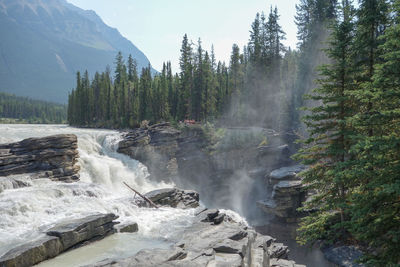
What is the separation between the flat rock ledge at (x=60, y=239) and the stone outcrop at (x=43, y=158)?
1200 cm

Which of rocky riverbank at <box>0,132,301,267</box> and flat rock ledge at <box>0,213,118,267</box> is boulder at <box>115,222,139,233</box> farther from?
flat rock ledge at <box>0,213,118,267</box>

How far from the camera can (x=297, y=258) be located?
2225cm

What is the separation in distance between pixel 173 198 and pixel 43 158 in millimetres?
11667

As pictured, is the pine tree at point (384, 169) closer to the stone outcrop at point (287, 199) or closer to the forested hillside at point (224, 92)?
the stone outcrop at point (287, 199)

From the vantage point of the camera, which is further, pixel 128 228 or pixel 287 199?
pixel 287 199

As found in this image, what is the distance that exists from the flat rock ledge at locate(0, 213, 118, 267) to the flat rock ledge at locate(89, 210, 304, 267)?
2.89 metres

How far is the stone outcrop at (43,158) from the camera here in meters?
22.2

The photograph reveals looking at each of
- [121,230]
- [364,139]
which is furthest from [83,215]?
[364,139]

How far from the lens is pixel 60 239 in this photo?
37.8ft

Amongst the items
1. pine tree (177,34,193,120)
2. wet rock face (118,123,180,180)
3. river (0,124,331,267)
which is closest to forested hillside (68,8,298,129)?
pine tree (177,34,193,120)

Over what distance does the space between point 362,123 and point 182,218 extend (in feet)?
35.5

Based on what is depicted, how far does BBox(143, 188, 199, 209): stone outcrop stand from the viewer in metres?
21.2

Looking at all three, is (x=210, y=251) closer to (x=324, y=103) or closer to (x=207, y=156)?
(x=324, y=103)

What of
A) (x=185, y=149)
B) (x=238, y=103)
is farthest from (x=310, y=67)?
(x=185, y=149)
